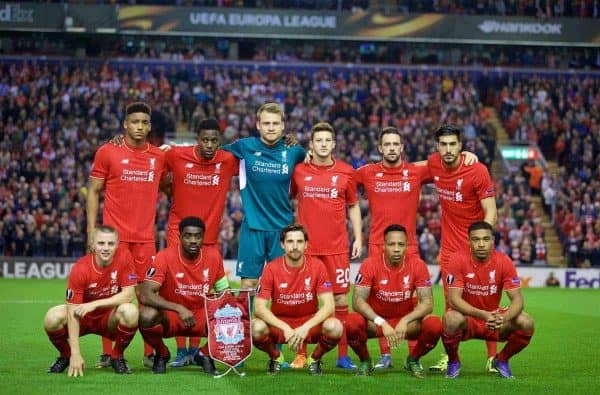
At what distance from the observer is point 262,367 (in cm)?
1034

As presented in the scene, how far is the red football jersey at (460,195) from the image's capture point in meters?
10.8

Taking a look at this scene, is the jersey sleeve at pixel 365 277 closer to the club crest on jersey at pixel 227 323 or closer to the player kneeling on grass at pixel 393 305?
the player kneeling on grass at pixel 393 305

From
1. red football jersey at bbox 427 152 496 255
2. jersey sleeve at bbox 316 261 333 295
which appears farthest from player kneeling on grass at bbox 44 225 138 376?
red football jersey at bbox 427 152 496 255

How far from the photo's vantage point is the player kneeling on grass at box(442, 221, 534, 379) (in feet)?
31.0

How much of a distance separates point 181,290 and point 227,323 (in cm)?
71

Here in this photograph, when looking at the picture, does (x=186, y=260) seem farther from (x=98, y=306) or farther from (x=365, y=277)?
(x=365, y=277)

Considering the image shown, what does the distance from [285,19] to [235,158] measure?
94.8 feet

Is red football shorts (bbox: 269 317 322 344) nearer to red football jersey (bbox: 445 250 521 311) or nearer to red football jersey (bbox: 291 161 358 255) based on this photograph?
red football jersey (bbox: 445 250 521 311)

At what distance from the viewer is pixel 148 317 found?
373 inches

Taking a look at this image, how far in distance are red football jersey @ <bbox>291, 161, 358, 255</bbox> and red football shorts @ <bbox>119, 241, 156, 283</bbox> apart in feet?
5.22

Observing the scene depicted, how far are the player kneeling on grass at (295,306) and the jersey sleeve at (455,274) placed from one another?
3.54 ft

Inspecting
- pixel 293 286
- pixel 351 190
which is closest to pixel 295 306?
pixel 293 286

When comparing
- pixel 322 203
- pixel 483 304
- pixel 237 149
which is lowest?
pixel 483 304

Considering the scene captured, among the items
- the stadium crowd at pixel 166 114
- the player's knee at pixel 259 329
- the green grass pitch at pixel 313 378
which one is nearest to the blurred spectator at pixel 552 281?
the stadium crowd at pixel 166 114
